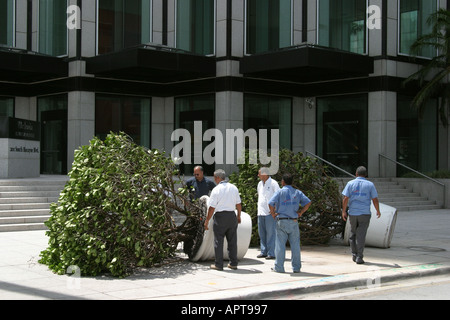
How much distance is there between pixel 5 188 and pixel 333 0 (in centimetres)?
1675

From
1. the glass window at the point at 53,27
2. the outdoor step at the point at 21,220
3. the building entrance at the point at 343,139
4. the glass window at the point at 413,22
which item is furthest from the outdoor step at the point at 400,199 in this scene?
the glass window at the point at 53,27

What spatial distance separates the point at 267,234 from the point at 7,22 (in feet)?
73.0

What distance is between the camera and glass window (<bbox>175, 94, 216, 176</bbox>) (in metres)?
26.7

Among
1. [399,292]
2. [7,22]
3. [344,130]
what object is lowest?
[399,292]

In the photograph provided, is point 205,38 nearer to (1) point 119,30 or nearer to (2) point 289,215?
(1) point 119,30

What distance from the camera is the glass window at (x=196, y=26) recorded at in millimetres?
26562

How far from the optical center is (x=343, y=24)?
89.8 feet

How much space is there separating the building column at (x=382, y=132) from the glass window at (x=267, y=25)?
4.66 m

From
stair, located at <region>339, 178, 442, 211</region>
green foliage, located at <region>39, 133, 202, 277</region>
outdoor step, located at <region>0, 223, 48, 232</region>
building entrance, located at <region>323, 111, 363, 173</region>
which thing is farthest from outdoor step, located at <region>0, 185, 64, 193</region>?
building entrance, located at <region>323, 111, 363, 173</region>

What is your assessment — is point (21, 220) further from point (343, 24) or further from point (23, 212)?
point (343, 24)

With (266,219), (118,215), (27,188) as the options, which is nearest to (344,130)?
(27,188)

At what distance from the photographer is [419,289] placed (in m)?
9.16

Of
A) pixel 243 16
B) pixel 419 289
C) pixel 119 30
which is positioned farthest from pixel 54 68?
pixel 419 289
